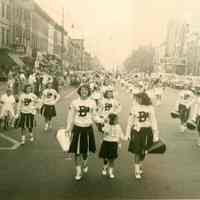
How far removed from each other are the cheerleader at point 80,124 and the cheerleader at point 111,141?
168 millimetres

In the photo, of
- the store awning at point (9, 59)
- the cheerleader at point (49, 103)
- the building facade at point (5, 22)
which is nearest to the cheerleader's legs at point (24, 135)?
the cheerleader at point (49, 103)

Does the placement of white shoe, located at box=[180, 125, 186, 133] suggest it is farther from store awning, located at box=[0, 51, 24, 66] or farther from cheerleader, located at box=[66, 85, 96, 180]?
store awning, located at box=[0, 51, 24, 66]

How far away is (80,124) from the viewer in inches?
228

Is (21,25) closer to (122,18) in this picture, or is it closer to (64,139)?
(122,18)

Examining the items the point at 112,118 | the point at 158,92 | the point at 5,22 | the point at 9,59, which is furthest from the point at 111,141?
the point at 5,22

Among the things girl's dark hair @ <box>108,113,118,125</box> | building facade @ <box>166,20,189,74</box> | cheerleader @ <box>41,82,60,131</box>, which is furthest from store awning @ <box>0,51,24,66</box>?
building facade @ <box>166,20,189,74</box>

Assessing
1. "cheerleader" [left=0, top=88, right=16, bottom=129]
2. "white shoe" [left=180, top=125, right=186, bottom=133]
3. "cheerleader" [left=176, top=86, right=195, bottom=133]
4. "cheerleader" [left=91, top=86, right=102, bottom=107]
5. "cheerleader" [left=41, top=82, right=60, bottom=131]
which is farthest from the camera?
"white shoe" [left=180, top=125, right=186, bottom=133]

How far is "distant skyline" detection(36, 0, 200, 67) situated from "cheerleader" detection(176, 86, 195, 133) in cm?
94

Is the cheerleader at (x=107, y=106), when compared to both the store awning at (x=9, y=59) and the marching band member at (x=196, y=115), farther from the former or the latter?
the marching band member at (x=196, y=115)

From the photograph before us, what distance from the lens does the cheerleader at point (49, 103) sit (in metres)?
6.40

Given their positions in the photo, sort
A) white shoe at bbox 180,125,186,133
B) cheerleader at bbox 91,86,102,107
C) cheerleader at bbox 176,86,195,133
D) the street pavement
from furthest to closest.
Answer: white shoe at bbox 180,125,186,133 → cheerleader at bbox 176,86,195,133 → cheerleader at bbox 91,86,102,107 → the street pavement

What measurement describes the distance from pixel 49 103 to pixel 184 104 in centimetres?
178

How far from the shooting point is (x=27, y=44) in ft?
21.8

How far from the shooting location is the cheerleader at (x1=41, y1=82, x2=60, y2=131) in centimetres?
640
